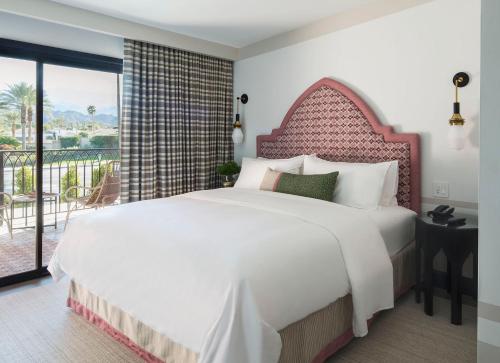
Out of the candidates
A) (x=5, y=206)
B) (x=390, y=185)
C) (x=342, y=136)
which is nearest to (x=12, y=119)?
(x=5, y=206)

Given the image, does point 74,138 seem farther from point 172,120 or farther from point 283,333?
point 283,333

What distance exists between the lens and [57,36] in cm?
329

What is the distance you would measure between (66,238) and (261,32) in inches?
112

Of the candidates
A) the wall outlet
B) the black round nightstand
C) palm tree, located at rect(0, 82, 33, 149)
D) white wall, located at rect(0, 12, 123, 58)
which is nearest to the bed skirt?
the black round nightstand

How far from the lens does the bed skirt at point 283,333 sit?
170cm

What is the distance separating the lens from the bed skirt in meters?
1.70

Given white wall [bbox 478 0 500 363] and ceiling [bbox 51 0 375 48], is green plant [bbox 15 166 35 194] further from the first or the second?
white wall [bbox 478 0 500 363]

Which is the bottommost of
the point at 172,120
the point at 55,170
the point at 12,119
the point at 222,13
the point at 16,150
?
the point at 55,170

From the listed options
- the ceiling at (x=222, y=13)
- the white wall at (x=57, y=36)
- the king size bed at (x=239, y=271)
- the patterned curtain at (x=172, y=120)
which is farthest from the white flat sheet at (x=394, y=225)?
the white wall at (x=57, y=36)

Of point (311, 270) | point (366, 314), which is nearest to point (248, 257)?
point (311, 270)

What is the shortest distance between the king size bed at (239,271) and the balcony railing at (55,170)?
124 cm

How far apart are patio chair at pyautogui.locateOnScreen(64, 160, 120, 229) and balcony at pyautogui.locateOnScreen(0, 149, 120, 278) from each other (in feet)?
0.19

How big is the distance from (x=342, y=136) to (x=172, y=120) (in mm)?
1888

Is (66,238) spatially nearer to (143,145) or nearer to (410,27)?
(143,145)
